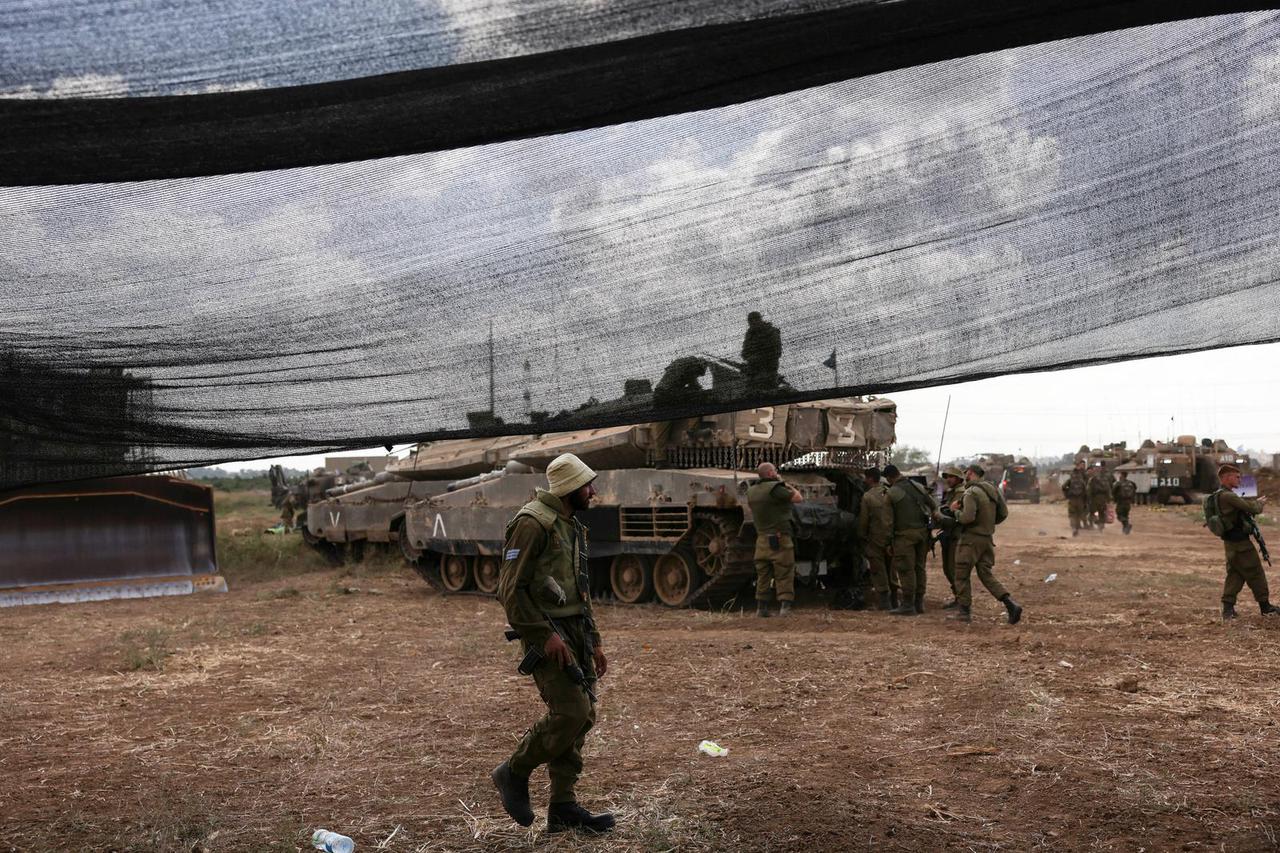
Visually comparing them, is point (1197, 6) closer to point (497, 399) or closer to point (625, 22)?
point (625, 22)

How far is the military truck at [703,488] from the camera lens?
12797 mm

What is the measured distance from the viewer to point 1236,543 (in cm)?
1081

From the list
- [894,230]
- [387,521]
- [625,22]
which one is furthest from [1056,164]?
[387,521]

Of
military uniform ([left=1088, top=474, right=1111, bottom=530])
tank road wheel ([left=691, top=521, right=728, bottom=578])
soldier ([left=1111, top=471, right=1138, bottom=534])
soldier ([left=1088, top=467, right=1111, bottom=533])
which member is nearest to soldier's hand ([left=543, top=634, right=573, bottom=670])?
tank road wheel ([left=691, top=521, right=728, bottom=578])

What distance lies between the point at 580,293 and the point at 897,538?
9661 millimetres

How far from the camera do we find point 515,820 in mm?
4980

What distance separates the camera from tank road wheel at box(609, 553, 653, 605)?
547 inches

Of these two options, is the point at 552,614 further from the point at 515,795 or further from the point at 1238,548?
the point at 1238,548

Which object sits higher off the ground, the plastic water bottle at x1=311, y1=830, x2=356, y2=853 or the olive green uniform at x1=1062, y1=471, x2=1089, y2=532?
the olive green uniform at x1=1062, y1=471, x2=1089, y2=532

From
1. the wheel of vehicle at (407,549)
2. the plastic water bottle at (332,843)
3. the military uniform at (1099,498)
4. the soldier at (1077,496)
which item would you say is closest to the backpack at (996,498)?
the plastic water bottle at (332,843)

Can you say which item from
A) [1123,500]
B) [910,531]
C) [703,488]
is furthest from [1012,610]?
[1123,500]

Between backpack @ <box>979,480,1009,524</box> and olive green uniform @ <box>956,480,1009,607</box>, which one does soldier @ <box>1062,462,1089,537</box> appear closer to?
backpack @ <box>979,480,1009,524</box>

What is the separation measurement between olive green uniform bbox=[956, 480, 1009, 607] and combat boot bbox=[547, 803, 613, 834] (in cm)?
696

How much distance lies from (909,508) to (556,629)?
8.12 meters
